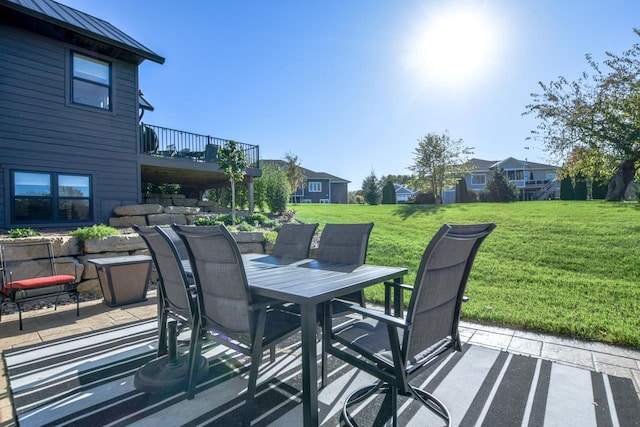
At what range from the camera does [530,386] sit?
2.19 metres

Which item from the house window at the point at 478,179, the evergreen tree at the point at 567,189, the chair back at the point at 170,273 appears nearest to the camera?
the chair back at the point at 170,273

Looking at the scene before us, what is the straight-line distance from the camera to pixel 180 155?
9.77m

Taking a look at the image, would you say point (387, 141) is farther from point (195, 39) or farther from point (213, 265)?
point (213, 265)

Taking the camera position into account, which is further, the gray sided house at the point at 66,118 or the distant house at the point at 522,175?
the distant house at the point at 522,175

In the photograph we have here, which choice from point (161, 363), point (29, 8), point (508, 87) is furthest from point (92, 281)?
point (508, 87)

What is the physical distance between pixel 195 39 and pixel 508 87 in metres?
8.71

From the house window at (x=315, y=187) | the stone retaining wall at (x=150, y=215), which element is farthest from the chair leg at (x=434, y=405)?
the house window at (x=315, y=187)

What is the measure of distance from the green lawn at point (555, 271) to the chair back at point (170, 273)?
2773mm

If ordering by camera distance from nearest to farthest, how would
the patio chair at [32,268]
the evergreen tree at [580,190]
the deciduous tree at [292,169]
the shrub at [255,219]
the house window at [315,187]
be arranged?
the patio chair at [32,268] → the shrub at [255,219] → the evergreen tree at [580,190] → the deciduous tree at [292,169] → the house window at [315,187]

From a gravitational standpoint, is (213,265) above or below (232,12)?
below

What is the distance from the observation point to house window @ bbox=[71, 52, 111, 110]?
23.9 ft

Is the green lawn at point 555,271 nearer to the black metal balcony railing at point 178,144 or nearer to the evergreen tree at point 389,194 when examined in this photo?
the black metal balcony railing at point 178,144

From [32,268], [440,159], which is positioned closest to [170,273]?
[32,268]

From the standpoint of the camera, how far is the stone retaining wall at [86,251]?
469 cm
